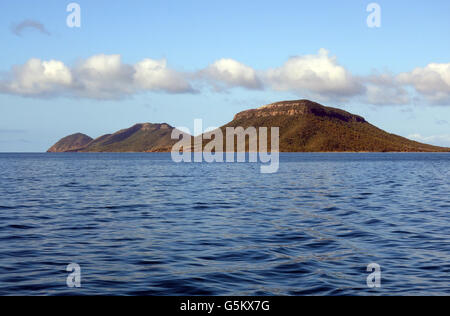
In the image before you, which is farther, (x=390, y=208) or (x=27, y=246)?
(x=390, y=208)

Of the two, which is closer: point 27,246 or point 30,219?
point 27,246

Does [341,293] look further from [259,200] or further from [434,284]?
[259,200]

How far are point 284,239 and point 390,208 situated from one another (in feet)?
49.5

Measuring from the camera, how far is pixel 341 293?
12336 mm

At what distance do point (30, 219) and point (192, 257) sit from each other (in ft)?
47.9

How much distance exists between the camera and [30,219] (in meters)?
26.7

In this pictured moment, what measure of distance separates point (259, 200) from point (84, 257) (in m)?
23.4
